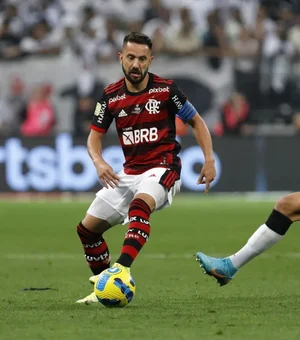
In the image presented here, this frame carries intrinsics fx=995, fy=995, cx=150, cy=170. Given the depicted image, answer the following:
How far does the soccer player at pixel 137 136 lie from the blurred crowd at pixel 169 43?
12386mm

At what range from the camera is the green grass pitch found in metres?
5.75

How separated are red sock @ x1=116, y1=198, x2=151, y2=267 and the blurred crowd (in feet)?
42.6

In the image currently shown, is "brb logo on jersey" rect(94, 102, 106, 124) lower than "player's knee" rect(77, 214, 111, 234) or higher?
higher

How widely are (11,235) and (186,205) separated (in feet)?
18.9

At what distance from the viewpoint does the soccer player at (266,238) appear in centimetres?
711

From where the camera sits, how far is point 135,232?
680cm

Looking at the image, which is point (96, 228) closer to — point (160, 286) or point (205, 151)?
point (205, 151)

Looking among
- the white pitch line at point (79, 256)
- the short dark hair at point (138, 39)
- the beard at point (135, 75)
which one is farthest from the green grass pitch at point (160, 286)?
the short dark hair at point (138, 39)

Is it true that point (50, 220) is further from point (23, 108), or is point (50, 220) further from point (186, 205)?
point (23, 108)

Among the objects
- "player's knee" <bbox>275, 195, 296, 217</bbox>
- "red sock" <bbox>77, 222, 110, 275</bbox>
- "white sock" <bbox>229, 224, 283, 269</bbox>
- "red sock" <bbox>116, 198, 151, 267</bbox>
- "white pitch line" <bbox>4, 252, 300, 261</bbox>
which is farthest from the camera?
A: "white pitch line" <bbox>4, 252, 300, 261</bbox>

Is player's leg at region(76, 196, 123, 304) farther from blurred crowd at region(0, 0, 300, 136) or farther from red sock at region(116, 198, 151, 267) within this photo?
blurred crowd at region(0, 0, 300, 136)

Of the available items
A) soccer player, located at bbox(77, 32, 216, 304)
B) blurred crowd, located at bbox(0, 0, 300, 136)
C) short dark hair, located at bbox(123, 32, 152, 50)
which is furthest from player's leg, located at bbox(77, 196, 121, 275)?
blurred crowd, located at bbox(0, 0, 300, 136)

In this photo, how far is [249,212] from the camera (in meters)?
16.5

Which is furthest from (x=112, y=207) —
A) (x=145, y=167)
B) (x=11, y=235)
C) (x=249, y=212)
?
(x=249, y=212)
